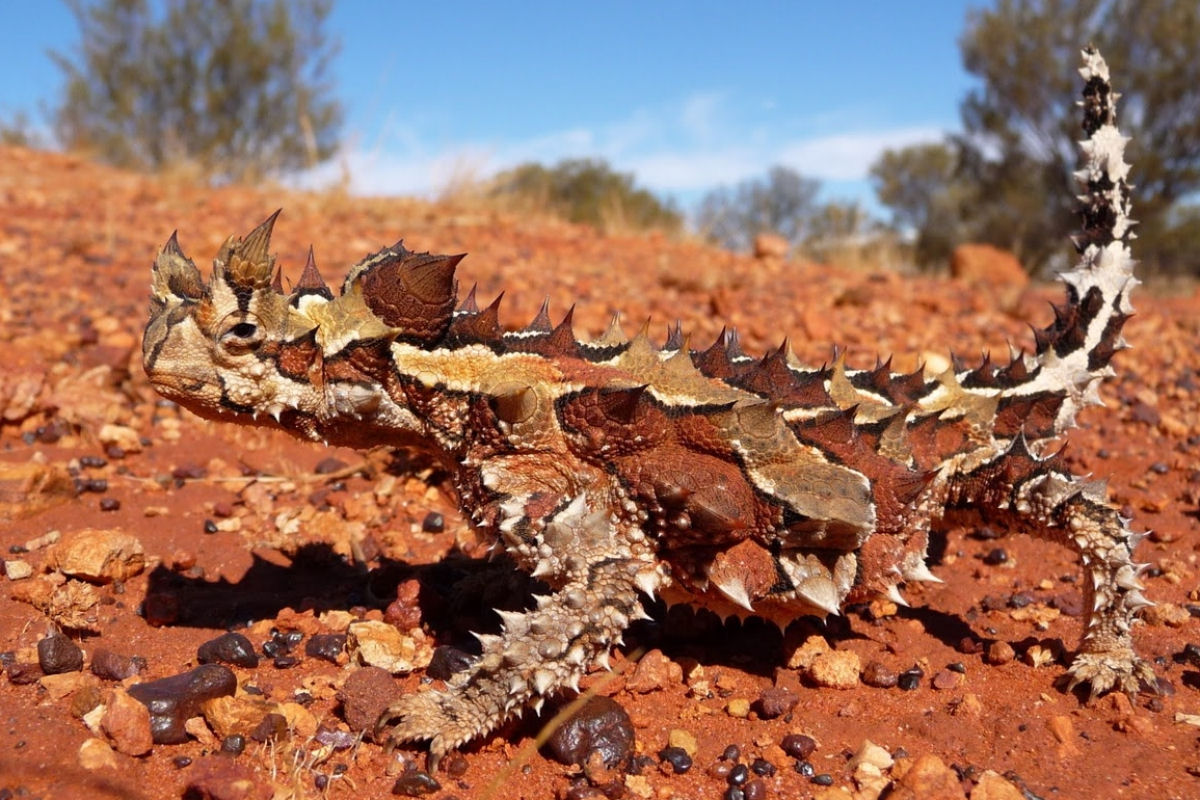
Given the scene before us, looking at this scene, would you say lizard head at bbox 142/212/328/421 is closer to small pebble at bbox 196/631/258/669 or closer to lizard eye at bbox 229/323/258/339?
lizard eye at bbox 229/323/258/339

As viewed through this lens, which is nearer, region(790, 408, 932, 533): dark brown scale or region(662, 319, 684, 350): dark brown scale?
region(790, 408, 932, 533): dark brown scale

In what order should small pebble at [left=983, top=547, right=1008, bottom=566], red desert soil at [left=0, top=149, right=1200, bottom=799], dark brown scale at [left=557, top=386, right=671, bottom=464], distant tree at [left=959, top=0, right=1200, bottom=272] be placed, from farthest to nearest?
distant tree at [left=959, top=0, right=1200, bottom=272] < small pebble at [left=983, top=547, right=1008, bottom=566] < dark brown scale at [left=557, top=386, right=671, bottom=464] < red desert soil at [left=0, top=149, right=1200, bottom=799]

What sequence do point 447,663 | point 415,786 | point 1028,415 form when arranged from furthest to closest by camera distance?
point 1028,415
point 447,663
point 415,786

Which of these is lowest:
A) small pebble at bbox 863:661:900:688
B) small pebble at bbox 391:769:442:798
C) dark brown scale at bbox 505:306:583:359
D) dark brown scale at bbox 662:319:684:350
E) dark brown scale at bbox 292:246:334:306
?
small pebble at bbox 863:661:900:688

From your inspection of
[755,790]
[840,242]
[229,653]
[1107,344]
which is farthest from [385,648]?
[840,242]

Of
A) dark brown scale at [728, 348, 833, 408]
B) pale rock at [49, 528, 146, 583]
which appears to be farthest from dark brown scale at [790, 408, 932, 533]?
pale rock at [49, 528, 146, 583]

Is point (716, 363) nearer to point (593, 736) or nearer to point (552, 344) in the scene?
point (552, 344)

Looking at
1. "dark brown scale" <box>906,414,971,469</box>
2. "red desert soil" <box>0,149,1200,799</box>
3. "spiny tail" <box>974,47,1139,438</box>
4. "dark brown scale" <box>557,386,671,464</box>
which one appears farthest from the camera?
"spiny tail" <box>974,47,1139,438</box>
